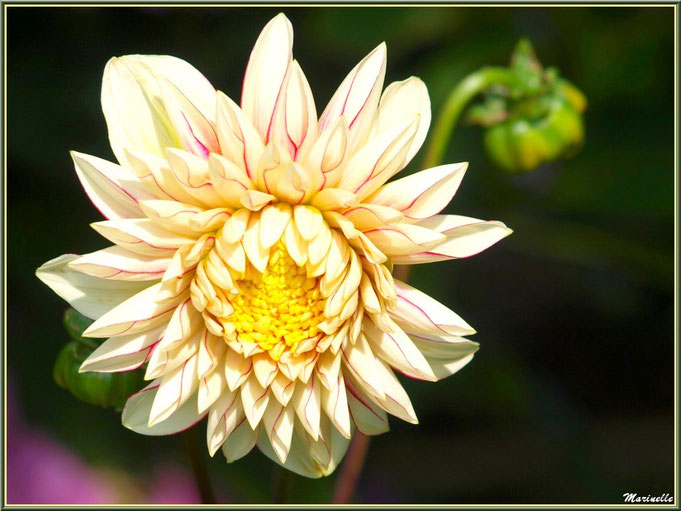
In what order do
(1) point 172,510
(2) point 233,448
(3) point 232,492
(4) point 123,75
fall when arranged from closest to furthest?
(4) point 123,75
(2) point 233,448
(1) point 172,510
(3) point 232,492

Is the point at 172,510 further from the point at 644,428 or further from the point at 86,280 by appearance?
the point at 644,428

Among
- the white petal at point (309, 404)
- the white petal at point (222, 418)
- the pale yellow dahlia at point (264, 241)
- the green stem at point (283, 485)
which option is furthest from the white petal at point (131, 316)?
the green stem at point (283, 485)

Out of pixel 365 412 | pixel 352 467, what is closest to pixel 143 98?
pixel 365 412

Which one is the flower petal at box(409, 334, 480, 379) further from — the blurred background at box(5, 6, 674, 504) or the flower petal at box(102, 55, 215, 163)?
the blurred background at box(5, 6, 674, 504)

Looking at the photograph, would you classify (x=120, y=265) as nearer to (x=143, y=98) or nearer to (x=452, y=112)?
(x=143, y=98)

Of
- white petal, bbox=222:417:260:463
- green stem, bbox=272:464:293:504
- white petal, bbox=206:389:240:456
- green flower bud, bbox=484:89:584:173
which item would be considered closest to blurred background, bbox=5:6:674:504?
green flower bud, bbox=484:89:584:173

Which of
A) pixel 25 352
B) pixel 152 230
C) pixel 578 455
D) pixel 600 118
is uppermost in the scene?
pixel 152 230

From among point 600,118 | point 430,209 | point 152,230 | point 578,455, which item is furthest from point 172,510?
point 600,118

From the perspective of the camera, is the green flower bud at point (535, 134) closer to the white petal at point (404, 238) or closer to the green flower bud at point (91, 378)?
the white petal at point (404, 238)
